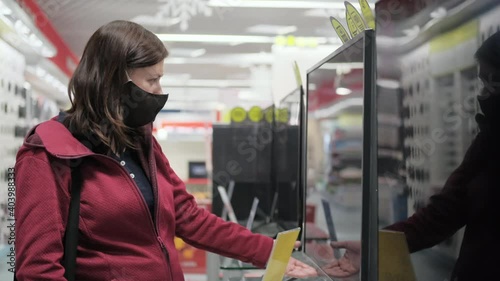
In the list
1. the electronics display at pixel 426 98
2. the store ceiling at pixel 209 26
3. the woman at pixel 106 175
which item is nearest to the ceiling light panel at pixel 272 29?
the store ceiling at pixel 209 26

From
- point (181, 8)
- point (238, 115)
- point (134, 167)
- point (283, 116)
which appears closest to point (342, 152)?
point (134, 167)

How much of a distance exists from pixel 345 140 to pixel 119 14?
1.88m

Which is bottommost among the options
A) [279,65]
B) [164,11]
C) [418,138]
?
[418,138]

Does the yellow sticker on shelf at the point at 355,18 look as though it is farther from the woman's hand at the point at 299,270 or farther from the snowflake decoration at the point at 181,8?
the snowflake decoration at the point at 181,8

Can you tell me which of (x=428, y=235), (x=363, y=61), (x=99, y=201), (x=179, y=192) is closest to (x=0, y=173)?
(x=179, y=192)

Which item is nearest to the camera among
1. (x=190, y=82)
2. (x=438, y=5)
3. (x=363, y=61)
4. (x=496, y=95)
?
(x=496, y=95)

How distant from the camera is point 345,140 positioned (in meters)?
1.38

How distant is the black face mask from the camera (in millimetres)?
1298

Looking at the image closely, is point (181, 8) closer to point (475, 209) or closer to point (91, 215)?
point (91, 215)

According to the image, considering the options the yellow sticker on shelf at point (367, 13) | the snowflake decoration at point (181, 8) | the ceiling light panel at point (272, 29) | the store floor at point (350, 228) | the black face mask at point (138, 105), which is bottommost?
the store floor at point (350, 228)

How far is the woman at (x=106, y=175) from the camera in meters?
1.10

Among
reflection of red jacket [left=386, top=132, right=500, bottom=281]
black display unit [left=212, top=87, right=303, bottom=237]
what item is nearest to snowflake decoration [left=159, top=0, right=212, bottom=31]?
black display unit [left=212, top=87, right=303, bottom=237]

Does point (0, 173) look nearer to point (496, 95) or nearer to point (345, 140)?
point (345, 140)

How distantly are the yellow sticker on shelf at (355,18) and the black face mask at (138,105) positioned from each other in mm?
542
